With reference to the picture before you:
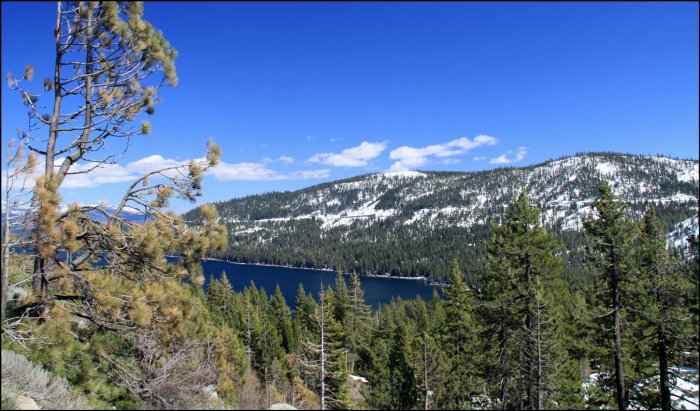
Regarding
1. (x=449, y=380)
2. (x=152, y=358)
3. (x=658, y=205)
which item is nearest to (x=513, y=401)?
(x=449, y=380)

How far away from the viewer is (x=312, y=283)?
132 m

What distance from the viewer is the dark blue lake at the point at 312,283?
359 ft

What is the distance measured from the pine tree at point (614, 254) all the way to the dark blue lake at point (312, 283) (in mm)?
82930

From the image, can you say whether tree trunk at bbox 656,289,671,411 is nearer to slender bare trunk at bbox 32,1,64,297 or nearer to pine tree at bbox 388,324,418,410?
pine tree at bbox 388,324,418,410

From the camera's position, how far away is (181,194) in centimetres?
738

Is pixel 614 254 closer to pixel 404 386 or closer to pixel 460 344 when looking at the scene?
pixel 460 344

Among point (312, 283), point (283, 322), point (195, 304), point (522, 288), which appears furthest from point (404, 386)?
point (312, 283)

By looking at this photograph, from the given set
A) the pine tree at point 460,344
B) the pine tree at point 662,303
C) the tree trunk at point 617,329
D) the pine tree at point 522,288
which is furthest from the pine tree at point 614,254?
the pine tree at point 460,344

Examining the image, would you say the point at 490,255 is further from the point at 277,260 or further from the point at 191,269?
the point at 277,260

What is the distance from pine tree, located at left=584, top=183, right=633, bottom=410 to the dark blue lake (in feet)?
272

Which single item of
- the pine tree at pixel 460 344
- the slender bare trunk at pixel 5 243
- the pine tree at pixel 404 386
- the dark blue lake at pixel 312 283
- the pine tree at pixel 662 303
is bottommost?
the dark blue lake at pixel 312 283

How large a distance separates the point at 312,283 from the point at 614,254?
398ft

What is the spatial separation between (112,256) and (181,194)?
1.48 m

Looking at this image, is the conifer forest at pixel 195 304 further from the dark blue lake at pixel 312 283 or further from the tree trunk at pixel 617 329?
the dark blue lake at pixel 312 283
